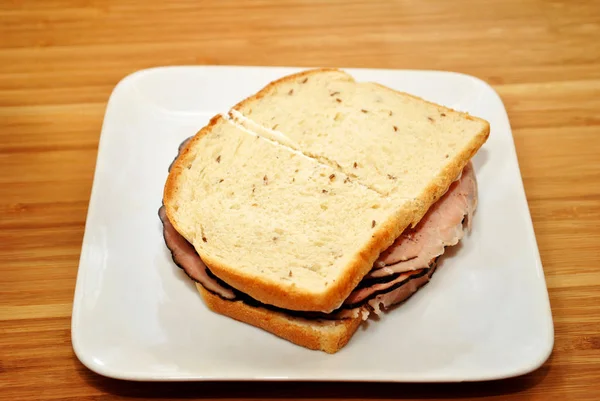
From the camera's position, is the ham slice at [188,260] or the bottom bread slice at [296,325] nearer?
the bottom bread slice at [296,325]

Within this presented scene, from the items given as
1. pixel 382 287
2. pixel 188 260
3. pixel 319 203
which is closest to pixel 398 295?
pixel 382 287

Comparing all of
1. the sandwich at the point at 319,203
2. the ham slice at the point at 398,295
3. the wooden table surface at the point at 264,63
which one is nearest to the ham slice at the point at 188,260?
the sandwich at the point at 319,203

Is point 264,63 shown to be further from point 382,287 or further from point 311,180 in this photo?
point 382,287

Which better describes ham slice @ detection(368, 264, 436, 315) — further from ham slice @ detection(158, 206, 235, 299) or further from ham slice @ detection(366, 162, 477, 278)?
ham slice @ detection(158, 206, 235, 299)

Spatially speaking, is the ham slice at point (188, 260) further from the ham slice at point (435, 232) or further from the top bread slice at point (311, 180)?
the ham slice at point (435, 232)

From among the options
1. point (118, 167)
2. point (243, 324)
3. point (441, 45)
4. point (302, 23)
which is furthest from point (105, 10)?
point (243, 324)

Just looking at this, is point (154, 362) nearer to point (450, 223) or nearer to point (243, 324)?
point (243, 324)
